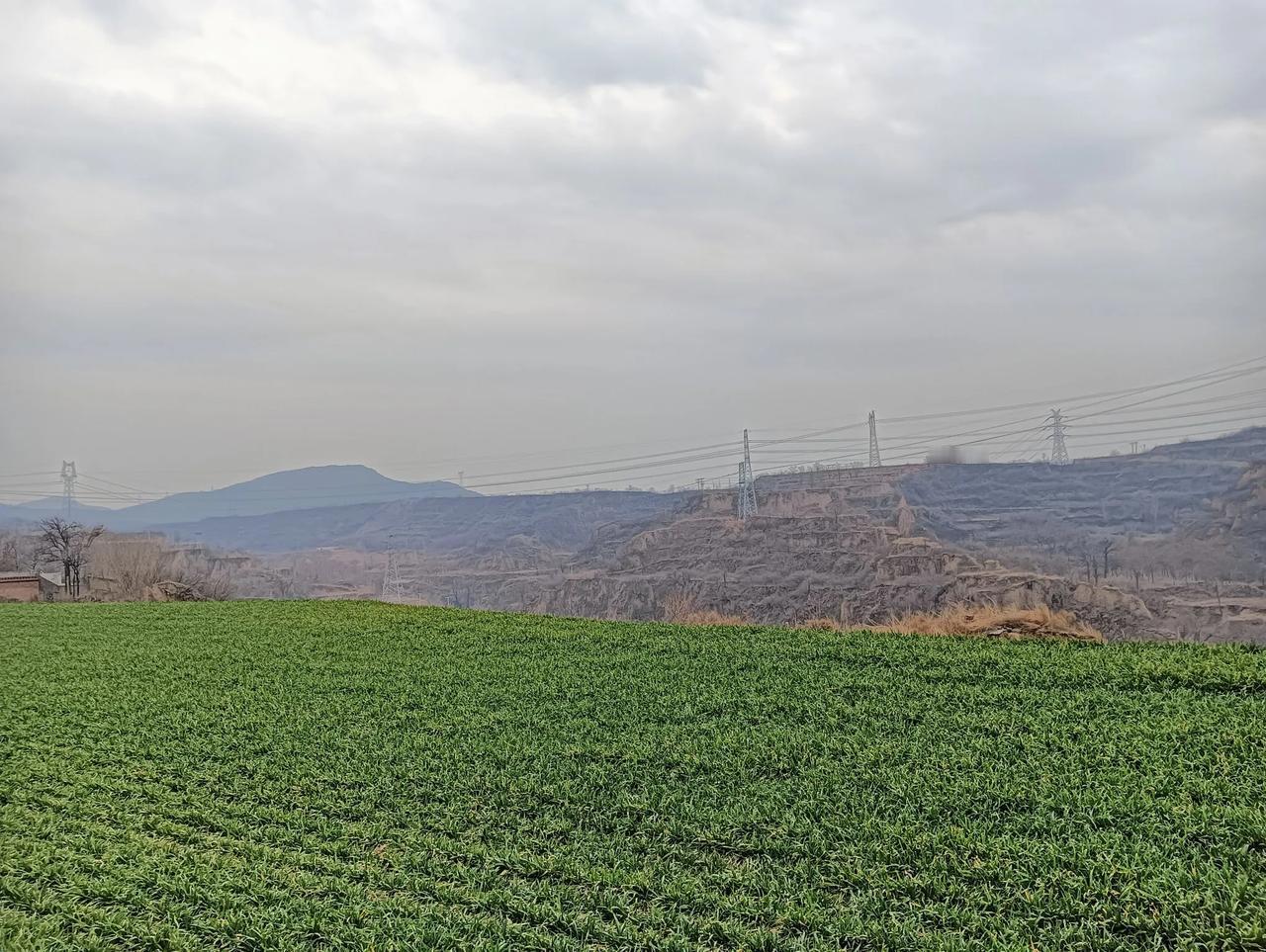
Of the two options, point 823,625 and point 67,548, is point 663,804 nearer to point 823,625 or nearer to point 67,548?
point 823,625

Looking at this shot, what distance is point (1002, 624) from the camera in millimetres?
6895

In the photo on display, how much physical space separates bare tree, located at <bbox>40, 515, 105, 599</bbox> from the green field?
8.62 m

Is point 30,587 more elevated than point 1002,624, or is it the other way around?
point 30,587

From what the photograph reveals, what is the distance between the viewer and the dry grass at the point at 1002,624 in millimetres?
6676

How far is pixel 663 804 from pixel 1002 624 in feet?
14.4

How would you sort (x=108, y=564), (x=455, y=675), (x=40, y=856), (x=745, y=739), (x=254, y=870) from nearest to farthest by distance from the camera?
(x=254, y=870) < (x=40, y=856) < (x=745, y=739) < (x=455, y=675) < (x=108, y=564)

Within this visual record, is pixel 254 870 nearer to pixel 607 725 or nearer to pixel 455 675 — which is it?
pixel 607 725

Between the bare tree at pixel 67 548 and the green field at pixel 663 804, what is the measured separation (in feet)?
28.3

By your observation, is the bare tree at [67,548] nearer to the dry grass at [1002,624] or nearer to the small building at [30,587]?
the small building at [30,587]

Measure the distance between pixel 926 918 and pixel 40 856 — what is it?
319 centimetres

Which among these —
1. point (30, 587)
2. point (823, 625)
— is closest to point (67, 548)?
point (30, 587)

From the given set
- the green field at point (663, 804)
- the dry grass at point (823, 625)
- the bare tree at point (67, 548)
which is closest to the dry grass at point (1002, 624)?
the dry grass at point (823, 625)

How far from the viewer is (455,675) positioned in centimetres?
630

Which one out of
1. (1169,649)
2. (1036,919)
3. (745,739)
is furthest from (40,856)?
(1169,649)
